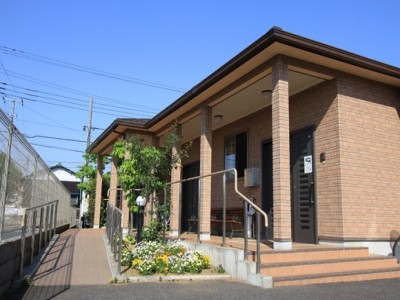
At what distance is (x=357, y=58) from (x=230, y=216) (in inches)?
227

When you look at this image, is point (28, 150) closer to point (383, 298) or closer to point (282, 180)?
point (282, 180)

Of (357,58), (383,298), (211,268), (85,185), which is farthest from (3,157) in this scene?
(85,185)

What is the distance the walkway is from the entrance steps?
2.70 meters

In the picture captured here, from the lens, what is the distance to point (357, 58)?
764cm

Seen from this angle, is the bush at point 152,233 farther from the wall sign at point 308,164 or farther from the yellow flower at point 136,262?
the wall sign at point 308,164

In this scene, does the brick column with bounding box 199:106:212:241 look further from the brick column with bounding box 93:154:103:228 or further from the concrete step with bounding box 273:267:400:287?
the brick column with bounding box 93:154:103:228

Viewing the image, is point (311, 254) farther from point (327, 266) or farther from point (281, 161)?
point (281, 161)

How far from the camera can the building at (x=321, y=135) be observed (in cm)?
725

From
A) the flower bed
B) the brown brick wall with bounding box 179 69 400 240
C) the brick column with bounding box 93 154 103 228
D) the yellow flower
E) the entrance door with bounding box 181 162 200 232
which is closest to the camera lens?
the flower bed

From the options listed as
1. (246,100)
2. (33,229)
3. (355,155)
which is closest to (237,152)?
(246,100)

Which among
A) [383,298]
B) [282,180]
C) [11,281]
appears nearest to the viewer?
[383,298]

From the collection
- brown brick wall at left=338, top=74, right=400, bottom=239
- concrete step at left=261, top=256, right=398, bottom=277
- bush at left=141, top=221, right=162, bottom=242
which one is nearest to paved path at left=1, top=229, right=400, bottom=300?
concrete step at left=261, top=256, right=398, bottom=277

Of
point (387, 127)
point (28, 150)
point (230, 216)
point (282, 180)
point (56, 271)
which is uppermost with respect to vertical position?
point (387, 127)

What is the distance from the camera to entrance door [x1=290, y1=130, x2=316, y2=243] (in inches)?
333
